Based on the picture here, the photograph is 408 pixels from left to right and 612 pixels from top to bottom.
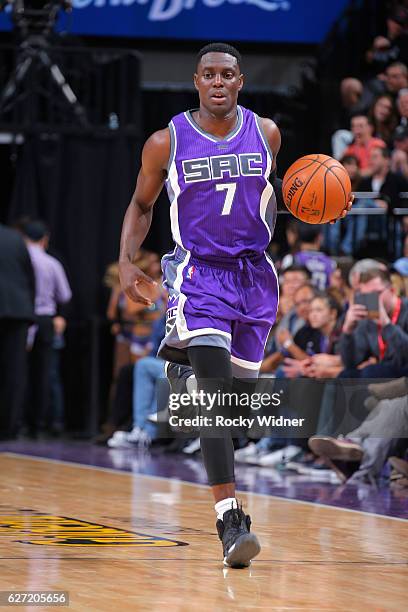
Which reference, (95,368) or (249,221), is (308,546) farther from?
(95,368)

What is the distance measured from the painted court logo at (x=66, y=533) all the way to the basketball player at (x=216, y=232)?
2.14 ft

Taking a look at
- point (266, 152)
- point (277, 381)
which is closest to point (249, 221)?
point (266, 152)

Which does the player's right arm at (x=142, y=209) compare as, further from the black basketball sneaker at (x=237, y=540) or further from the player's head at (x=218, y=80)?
the black basketball sneaker at (x=237, y=540)

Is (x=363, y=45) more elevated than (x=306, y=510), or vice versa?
(x=363, y=45)

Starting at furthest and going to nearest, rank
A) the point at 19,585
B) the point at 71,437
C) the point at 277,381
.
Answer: the point at 71,437 < the point at 277,381 < the point at 19,585

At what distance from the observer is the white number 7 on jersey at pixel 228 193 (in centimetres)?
466

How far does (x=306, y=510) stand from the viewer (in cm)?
621

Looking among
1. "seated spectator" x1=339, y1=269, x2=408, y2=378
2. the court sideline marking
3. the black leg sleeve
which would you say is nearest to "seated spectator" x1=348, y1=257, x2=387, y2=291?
"seated spectator" x1=339, y1=269, x2=408, y2=378

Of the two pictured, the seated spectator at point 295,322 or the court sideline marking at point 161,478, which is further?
the seated spectator at point 295,322

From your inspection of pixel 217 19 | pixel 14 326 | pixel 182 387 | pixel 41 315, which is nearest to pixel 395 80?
pixel 217 19

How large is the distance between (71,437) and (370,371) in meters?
4.93

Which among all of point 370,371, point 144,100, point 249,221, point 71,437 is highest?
point 144,100

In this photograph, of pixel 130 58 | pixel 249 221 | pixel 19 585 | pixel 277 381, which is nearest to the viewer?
pixel 19 585

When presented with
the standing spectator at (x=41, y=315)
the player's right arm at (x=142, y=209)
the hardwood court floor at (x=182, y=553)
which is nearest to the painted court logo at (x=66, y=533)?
the hardwood court floor at (x=182, y=553)
